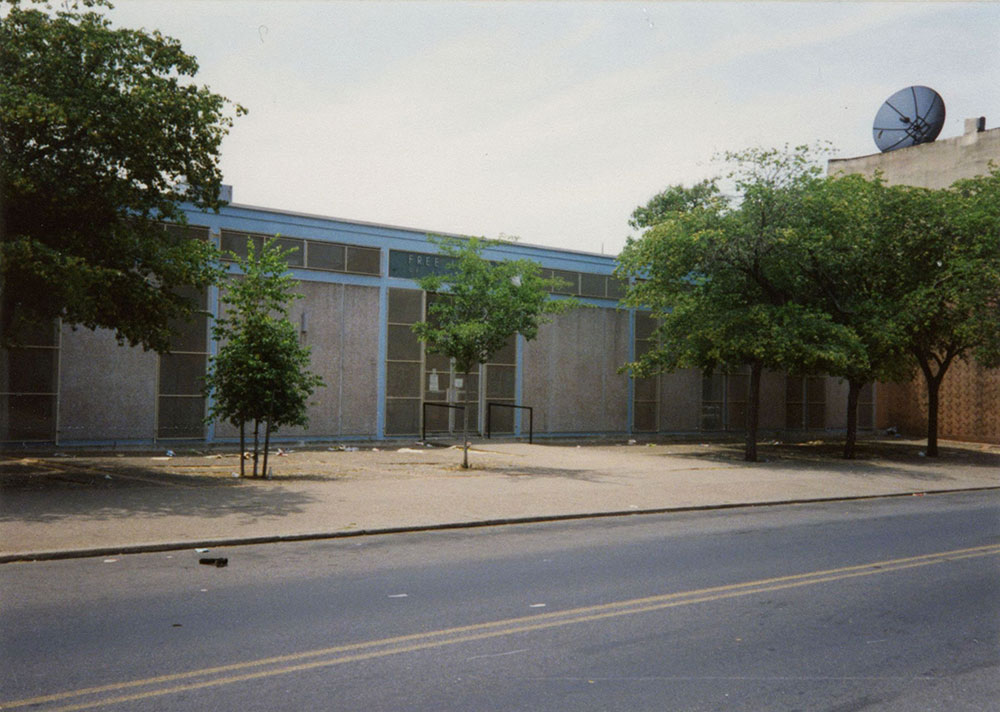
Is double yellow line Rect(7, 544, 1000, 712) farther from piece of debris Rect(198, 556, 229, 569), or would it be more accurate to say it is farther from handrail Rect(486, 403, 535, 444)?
handrail Rect(486, 403, 535, 444)

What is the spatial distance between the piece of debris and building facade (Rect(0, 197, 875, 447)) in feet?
23.1

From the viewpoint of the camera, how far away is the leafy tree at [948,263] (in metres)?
22.5

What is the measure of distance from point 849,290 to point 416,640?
2146cm

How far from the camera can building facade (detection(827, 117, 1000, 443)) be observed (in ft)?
110

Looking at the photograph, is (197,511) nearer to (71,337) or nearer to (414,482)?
(414,482)

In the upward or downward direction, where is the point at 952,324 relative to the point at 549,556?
upward

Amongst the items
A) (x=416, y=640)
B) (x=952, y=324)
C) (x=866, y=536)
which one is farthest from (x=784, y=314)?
(x=416, y=640)

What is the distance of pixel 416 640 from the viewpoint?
601 centimetres

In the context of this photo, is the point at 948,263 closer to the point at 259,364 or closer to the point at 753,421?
the point at 753,421

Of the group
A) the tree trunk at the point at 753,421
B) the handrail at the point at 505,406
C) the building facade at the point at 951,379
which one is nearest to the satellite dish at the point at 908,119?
the building facade at the point at 951,379

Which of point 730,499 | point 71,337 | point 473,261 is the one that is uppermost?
point 473,261

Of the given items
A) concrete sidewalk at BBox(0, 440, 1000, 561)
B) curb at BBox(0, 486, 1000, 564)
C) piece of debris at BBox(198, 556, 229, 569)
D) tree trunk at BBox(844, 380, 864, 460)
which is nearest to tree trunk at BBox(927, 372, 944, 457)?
concrete sidewalk at BBox(0, 440, 1000, 561)

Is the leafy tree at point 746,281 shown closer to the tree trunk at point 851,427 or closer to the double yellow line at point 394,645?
the tree trunk at point 851,427

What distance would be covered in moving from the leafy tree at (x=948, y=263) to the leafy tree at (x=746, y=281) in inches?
123
